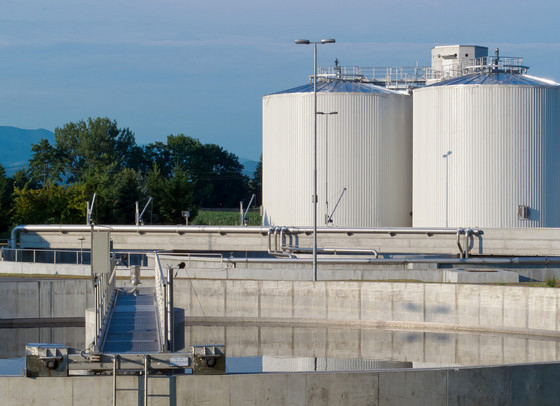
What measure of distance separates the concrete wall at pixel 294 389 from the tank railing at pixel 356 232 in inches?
1127

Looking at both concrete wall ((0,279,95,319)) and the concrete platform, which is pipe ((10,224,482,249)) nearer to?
the concrete platform

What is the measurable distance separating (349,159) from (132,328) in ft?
113

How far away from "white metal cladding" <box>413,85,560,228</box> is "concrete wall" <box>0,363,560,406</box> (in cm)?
3221

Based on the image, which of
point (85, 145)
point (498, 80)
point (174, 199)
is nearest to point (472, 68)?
point (498, 80)


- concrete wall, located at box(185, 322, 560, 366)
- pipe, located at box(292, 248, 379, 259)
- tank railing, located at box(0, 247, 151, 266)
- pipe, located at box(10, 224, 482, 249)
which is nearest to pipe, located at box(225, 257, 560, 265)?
pipe, located at box(10, 224, 482, 249)

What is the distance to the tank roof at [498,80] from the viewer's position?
181 ft

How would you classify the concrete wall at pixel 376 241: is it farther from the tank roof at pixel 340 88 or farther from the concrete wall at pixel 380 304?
the concrete wall at pixel 380 304

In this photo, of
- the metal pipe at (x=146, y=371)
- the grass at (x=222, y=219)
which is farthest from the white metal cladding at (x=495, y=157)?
the grass at (x=222, y=219)

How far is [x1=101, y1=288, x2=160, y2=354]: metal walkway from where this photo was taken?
21.7 meters

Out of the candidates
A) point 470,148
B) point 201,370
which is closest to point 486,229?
point 470,148

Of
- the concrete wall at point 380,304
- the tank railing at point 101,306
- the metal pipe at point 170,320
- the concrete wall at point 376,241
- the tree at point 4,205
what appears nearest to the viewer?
the tank railing at point 101,306

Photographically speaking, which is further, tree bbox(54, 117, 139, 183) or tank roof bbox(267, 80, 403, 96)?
tree bbox(54, 117, 139, 183)

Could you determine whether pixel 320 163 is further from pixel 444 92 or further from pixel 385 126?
pixel 444 92

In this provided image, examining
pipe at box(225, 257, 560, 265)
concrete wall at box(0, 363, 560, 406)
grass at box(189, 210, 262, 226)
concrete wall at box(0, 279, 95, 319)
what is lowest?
concrete wall at box(0, 363, 560, 406)
